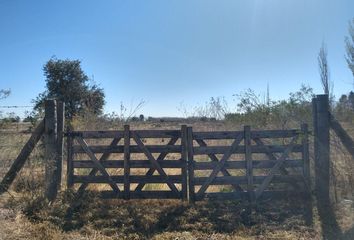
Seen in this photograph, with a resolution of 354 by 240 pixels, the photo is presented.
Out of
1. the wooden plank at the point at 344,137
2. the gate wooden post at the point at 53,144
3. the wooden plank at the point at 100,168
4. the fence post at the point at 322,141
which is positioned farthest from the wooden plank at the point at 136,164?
the wooden plank at the point at 344,137

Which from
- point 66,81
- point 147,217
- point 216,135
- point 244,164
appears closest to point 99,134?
point 147,217

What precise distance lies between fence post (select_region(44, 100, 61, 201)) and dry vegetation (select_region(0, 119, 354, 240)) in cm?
24

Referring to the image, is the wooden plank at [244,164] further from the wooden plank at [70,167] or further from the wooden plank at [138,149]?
the wooden plank at [70,167]

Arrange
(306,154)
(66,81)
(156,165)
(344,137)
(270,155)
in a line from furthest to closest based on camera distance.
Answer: (66,81) < (270,155) < (306,154) < (156,165) < (344,137)

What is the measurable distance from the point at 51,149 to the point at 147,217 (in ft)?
9.80

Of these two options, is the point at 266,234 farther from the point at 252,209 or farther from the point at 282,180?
the point at 282,180

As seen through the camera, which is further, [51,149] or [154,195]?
[51,149]

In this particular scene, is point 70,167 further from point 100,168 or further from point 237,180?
point 237,180

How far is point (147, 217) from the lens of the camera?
7168mm

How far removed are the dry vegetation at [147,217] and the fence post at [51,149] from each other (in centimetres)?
24

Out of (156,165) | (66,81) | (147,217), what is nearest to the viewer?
(147,217)

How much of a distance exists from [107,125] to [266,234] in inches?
371

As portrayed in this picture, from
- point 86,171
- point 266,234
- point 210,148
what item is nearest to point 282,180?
point 210,148

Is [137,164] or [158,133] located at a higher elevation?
[158,133]
